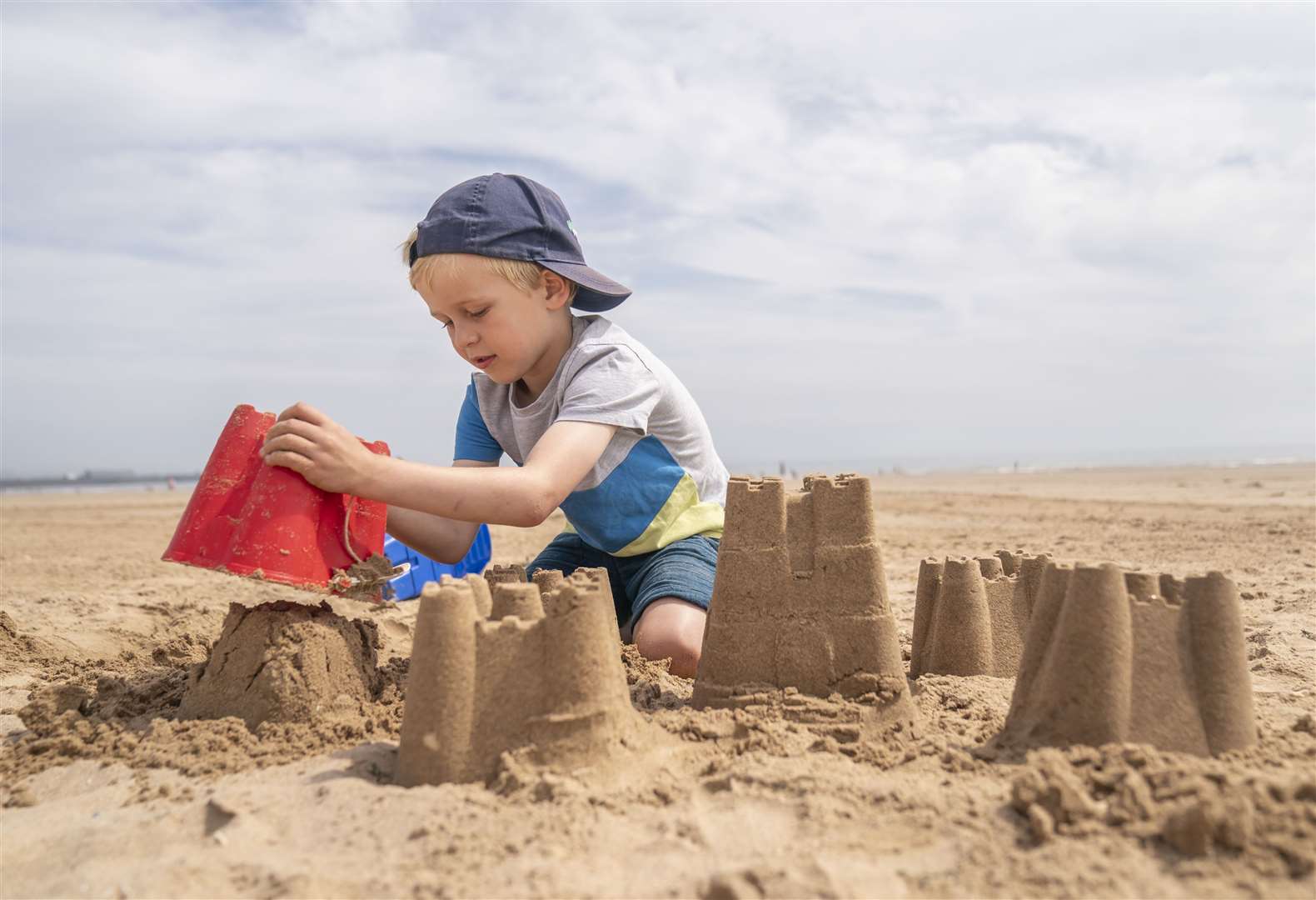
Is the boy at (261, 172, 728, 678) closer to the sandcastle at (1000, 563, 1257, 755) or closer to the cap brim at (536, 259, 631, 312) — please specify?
the cap brim at (536, 259, 631, 312)

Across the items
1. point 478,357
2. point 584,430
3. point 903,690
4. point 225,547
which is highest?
point 478,357

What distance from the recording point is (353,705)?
243 centimetres

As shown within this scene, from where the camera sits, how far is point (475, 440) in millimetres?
3705

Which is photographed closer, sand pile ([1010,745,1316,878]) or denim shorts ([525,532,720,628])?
sand pile ([1010,745,1316,878])

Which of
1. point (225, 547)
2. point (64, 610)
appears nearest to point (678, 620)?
point (225, 547)

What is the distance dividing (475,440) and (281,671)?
1.52 m

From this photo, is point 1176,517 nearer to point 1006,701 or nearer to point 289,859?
point 1006,701

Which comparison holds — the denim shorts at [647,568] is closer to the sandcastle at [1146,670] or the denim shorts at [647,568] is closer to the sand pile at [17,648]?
the sandcastle at [1146,670]

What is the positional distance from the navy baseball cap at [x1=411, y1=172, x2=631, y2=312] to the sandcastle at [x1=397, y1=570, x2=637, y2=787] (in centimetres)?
130

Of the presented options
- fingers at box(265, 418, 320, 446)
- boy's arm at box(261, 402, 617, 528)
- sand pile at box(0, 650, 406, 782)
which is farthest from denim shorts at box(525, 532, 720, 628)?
fingers at box(265, 418, 320, 446)

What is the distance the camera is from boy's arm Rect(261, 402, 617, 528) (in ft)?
7.61

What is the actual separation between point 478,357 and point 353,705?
1.20 meters

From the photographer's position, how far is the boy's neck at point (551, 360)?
320 cm

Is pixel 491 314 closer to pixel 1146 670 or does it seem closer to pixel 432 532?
pixel 432 532
